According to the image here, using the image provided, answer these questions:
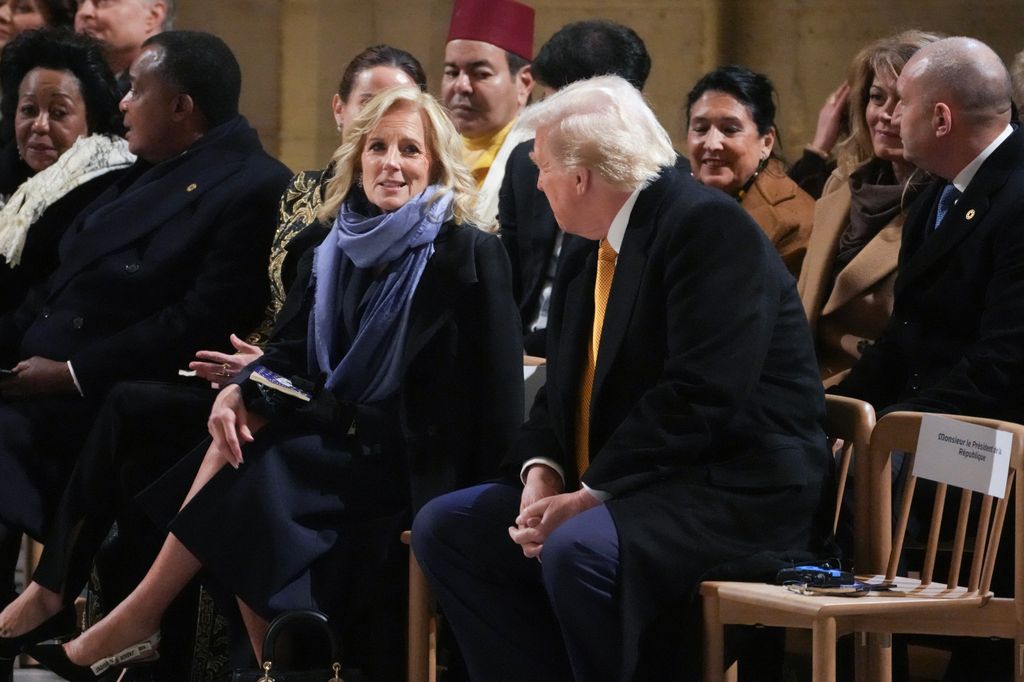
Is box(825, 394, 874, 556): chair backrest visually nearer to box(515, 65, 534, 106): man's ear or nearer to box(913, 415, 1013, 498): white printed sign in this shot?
box(913, 415, 1013, 498): white printed sign

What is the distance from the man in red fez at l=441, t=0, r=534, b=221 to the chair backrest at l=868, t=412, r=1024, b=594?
87.9 inches

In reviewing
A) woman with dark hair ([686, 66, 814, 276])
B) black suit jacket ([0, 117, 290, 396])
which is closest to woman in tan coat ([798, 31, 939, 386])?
woman with dark hair ([686, 66, 814, 276])

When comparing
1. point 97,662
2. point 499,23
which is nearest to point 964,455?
point 97,662

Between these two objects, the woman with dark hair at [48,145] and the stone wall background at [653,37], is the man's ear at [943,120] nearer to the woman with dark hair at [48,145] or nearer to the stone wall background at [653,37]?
the stone wall background at [653,37]

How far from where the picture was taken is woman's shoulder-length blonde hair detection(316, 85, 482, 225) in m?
4.23

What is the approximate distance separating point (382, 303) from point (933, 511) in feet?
4.93

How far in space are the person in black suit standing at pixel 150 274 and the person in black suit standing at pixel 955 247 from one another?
1.77 m

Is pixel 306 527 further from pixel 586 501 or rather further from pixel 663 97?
pixel 663 97

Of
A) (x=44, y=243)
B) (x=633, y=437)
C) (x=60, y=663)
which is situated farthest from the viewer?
(x=44, y=243)

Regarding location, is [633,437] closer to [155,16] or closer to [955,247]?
[955,247]

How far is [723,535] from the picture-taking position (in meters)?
3.17

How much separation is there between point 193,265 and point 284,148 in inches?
88.8

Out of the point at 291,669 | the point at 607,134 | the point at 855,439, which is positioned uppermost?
the point at 607,134

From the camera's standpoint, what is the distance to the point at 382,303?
4098 mm
